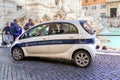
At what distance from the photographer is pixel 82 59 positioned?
7.75 metres

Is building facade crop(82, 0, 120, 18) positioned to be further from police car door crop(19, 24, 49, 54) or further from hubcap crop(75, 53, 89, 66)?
hubcap crop(75, 53, 89, 66)

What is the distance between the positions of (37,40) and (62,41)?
42.3 inches

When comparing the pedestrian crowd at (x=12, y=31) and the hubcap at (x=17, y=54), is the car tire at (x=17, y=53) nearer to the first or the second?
the hubcap at (x=17, y=54)

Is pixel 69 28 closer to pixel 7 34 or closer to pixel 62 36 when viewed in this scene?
pixel 62 36

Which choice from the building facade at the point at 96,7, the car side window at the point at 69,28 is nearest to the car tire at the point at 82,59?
the car side window at the point at 69,28

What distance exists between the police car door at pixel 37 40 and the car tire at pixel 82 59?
Result: 4.00ft

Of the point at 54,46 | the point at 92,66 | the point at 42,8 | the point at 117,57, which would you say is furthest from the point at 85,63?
the point at 42,8

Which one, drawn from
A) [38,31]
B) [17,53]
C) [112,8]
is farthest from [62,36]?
[112,8]

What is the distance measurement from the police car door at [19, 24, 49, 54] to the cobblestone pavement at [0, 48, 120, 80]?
49 cm

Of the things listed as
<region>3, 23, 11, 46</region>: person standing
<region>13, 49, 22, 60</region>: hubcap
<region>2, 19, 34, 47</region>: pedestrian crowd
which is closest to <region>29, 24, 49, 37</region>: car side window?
<region>13, 49, 22, 60</region>: hubcap

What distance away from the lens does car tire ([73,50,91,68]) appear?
25.2 ft

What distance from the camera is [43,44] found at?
8.33m

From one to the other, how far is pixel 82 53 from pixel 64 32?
3.33 feet

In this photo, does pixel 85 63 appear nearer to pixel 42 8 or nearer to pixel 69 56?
pixel 69 56
